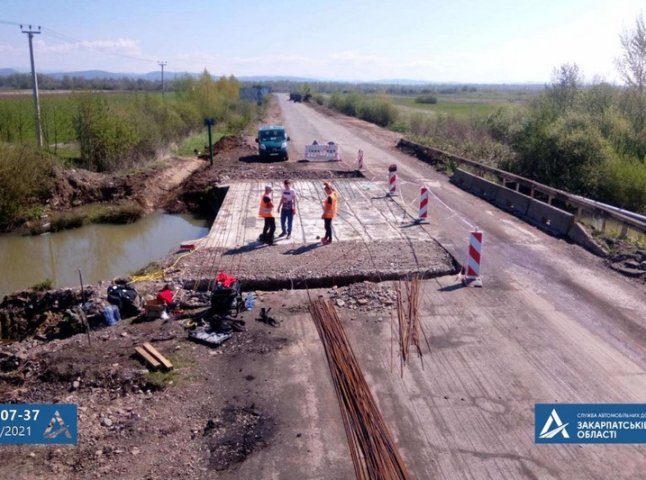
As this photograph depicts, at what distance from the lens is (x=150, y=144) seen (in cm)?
3169

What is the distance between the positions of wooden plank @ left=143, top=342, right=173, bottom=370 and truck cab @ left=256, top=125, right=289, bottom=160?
21.8m

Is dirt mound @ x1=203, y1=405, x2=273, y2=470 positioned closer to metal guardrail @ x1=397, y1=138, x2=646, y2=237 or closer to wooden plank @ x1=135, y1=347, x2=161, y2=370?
wooden plank @ x1=135, y1=347, x2=161, y2=370

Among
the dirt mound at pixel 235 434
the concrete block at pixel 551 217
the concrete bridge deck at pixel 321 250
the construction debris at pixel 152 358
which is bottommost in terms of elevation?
the dirt mound at pixel 235 434

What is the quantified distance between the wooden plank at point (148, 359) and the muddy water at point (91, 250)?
7736 mm

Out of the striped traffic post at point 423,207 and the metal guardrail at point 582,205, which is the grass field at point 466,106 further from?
the striped traffic post at point 423,207

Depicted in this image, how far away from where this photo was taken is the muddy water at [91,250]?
54.6 feet

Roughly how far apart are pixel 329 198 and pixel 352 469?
8.66 meters

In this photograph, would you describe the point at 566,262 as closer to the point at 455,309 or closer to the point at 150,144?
the point at 455,309

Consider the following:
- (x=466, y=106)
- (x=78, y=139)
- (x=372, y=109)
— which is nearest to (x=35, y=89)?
(x=78, y=139)

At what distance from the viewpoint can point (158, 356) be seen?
8383 millimetres

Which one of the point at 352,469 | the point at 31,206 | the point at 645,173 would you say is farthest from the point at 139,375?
the point at 645,173

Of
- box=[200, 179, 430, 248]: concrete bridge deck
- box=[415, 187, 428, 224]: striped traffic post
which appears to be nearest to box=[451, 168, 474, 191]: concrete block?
box=[200, 179, 430, 248]: concrete bridge deck

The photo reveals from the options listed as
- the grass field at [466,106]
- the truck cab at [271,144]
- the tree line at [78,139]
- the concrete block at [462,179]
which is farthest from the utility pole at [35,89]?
the grass field at [466,106]

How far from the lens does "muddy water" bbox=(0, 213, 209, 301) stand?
1664 cm
